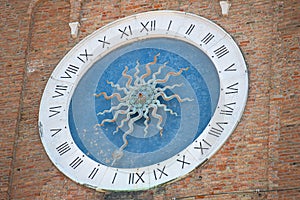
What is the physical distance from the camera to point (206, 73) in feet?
57.0

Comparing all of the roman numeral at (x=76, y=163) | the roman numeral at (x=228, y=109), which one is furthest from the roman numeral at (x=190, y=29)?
the roman numeral at (x=76, y=163)

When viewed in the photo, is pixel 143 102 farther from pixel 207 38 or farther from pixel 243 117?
pixel 243 117

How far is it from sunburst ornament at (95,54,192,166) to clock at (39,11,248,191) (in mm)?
17

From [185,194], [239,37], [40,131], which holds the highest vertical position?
[239,37]

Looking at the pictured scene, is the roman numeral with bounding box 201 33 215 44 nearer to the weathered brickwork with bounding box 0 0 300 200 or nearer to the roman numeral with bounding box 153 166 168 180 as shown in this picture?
the weathered brickwork with bounding box 0 0 300 200

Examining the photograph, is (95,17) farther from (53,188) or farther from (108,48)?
(53,188)

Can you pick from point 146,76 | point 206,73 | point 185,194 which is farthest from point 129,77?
point 185,194

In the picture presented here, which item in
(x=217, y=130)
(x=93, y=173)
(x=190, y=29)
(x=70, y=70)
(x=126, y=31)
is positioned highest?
(x=126, y=31)

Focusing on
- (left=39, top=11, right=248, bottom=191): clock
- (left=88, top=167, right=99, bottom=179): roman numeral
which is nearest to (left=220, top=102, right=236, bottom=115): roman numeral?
(left=39, top=11, right=248, bottom=191): clock

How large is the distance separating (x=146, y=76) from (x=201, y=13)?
152 cm

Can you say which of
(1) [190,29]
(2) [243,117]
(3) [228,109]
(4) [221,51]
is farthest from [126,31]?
(2) [243,117]

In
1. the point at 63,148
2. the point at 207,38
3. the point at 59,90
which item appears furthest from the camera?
the point at 59,90

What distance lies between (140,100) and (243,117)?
77.2 inches

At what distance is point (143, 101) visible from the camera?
56.9ft
